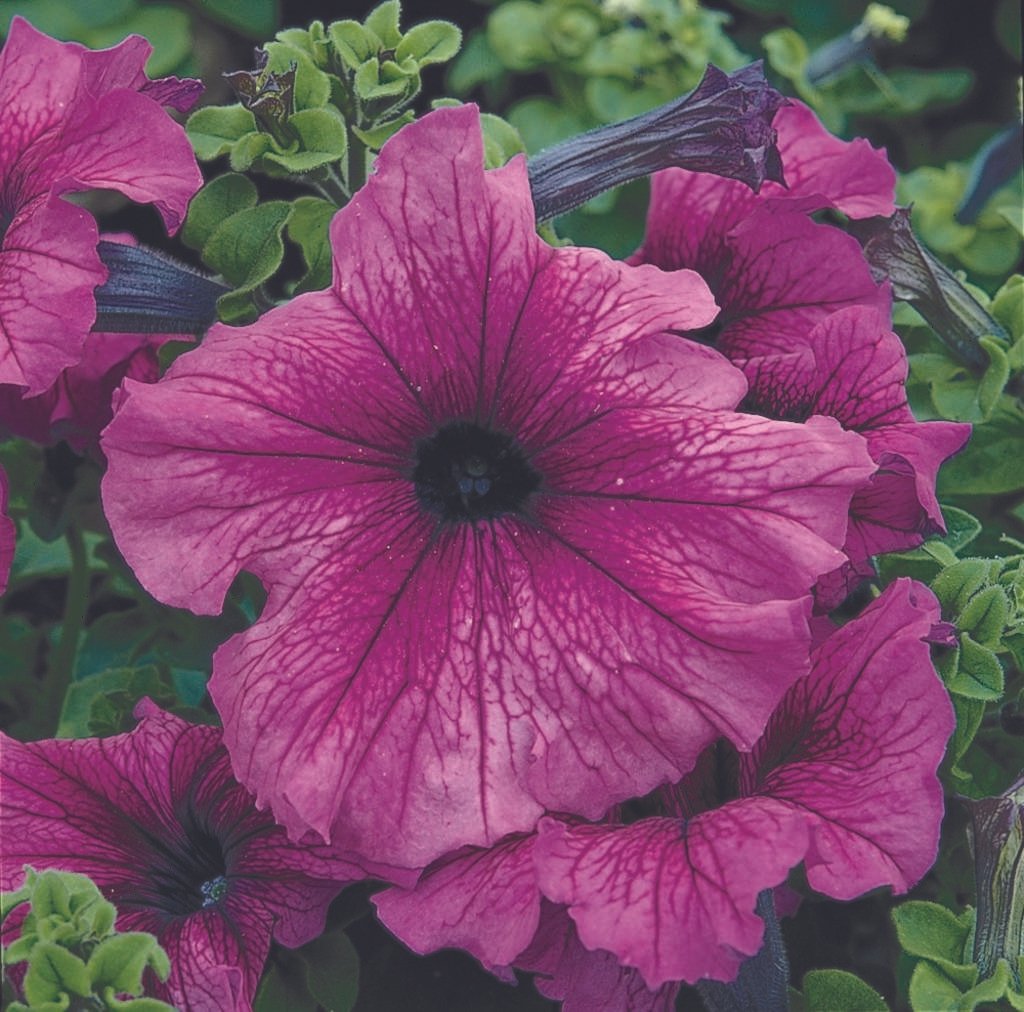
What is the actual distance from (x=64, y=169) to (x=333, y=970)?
0.47 meters

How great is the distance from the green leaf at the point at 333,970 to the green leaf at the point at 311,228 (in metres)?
0.39

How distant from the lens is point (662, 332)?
0.73 m

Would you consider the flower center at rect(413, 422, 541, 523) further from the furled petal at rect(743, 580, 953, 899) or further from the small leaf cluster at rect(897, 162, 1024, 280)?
the small leaf cluster at rect(897, 162, 1024, 280)

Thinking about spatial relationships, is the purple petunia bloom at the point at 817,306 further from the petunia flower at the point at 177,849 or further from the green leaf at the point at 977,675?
the petunia flower at the point at 177,849

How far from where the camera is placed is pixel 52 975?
24.5 inches

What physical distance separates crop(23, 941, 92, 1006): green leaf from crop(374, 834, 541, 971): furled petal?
0.46ft

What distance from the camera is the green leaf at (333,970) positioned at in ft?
2.54

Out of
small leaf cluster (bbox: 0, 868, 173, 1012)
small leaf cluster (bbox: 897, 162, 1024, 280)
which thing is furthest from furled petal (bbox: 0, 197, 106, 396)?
small leaf cluster (bbox: 897, 162, 1024, 280)

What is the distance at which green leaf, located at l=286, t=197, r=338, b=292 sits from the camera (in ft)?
2.84

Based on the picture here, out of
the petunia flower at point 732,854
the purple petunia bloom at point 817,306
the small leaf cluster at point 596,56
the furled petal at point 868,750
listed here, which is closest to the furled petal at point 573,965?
the petunia flower at point 732,854

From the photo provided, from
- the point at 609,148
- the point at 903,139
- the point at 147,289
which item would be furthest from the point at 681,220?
the point at 903,139

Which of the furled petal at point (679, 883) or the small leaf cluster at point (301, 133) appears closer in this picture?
the furled petal at point (679, 883)

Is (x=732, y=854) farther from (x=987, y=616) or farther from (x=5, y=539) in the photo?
(x=5, y=539)

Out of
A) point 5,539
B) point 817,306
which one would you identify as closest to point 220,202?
point 5,539
